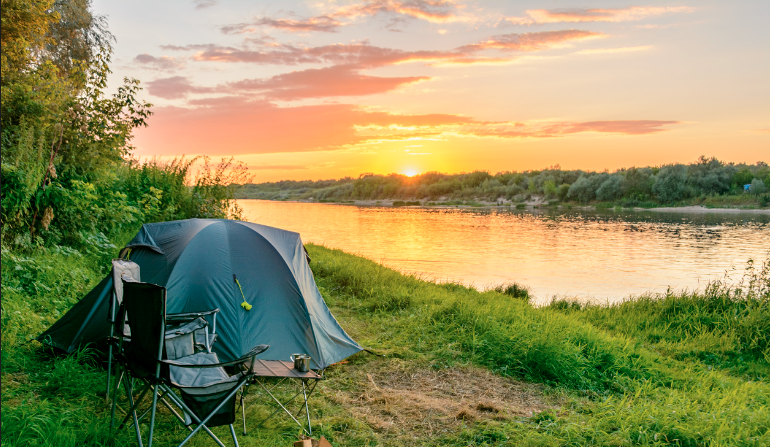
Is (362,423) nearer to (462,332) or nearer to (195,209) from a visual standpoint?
(462,332)

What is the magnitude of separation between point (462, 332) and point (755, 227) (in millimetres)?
36818

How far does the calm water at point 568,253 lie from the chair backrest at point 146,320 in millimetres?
10128

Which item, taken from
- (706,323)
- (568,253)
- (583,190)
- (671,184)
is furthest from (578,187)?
(706,323)

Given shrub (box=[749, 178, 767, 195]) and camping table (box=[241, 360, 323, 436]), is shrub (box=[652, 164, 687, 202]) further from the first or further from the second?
camping table (box=[241, 360, 323, 436])

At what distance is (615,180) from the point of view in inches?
2482

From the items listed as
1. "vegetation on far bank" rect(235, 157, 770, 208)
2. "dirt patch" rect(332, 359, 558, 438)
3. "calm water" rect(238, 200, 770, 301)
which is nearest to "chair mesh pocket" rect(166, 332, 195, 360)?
"dirt patch" rect(332, 359, 558, 438)

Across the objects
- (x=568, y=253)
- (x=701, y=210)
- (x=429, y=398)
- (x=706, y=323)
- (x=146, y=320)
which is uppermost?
(x=701, y=210)

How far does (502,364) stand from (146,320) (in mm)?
3912

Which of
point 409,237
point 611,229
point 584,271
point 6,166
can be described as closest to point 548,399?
point 6,166

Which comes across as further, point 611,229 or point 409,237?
point 611,229

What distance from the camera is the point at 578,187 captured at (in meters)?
66.6

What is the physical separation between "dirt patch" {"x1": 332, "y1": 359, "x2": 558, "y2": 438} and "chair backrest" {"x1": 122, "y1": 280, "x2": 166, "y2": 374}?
1.80 metres

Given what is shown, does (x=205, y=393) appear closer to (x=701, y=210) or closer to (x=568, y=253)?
(x=568, y=253)

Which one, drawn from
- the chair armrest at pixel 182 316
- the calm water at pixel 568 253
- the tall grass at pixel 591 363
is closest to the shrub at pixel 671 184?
the calm water at pixel 568 253
